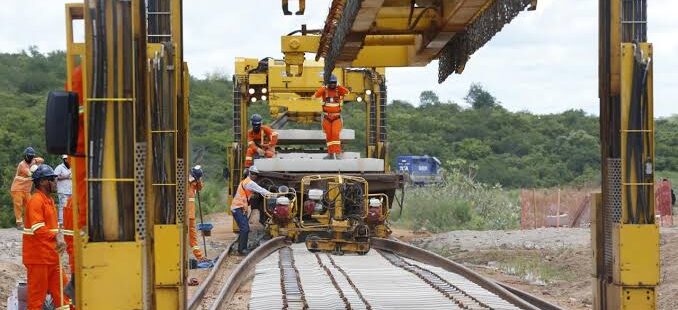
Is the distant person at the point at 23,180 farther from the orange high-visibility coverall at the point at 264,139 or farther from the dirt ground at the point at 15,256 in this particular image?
the orange high-visibility coverall at the point at 264,139

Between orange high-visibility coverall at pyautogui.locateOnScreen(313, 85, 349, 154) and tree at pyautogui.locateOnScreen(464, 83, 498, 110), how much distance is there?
63650 millimetres

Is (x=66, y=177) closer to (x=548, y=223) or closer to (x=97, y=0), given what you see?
(x=97, y=0)

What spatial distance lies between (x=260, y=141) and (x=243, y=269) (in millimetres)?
7084

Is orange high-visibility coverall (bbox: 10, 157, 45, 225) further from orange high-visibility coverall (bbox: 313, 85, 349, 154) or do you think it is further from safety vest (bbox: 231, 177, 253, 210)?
orange high-visibility coverall (bbox: 313, 85, 349, 154)

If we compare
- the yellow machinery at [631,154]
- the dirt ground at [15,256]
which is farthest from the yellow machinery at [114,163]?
the dirt ground at [15,256]

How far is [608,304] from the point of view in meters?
8.92

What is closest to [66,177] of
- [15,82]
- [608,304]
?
[608,304]

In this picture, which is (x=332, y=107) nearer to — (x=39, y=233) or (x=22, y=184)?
Result: (x=22, y=184)

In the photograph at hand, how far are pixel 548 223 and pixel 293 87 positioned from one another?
7067 mm

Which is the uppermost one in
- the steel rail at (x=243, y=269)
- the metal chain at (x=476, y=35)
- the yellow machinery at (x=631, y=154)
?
the metal chain at (x=476, y=35)

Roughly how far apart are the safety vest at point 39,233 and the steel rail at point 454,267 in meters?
4.95

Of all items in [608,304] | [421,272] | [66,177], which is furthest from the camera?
[66,177]

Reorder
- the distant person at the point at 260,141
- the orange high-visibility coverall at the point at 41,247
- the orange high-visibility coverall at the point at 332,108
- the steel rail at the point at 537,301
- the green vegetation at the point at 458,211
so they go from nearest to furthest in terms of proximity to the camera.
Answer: the orange high-visibility coverall at the point at 41,247
the steel rail at the point at 537,301
the orange high-visibility coverall at the point at 332,108
the distant person at the point at 260,141
the green vegetation at the point at 458,211

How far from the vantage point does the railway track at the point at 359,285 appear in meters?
12.1
